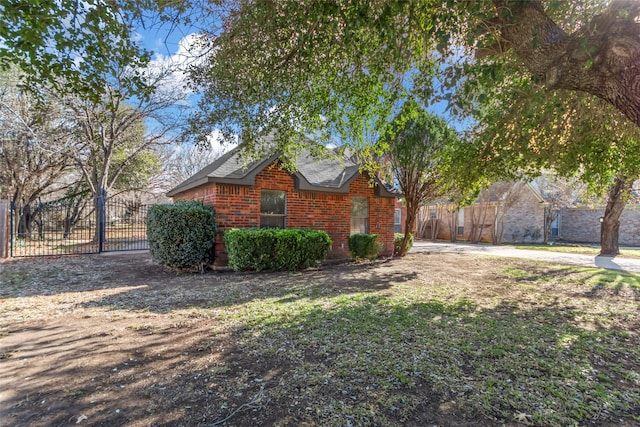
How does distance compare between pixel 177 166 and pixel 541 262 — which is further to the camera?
pixel 177 166

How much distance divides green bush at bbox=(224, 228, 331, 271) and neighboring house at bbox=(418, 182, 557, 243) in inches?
540

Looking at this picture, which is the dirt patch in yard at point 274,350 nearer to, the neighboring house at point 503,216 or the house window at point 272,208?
the house window at point 272,208

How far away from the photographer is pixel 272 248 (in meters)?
8.33

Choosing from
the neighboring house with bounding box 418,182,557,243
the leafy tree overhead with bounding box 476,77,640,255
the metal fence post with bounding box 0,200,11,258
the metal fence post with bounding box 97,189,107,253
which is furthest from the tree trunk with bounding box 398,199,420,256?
the metal fence post with bounding box 0,200,11,258

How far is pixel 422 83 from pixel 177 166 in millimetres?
25697

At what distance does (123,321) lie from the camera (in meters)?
4.44

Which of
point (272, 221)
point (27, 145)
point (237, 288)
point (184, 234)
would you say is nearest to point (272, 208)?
point (272, 221)

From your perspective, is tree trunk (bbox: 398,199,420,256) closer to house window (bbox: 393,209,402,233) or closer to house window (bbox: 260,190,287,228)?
house window (bbox: 260,190,287,228)

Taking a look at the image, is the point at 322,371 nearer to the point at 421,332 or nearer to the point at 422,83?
the point at 421,332

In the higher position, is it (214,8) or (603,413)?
(214,8)

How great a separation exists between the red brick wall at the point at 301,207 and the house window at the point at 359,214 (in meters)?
0.18

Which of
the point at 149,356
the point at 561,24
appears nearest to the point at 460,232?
the point at 561,24

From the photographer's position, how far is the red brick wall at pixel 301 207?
8852 mm

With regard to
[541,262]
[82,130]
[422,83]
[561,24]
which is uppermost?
[82,130]
